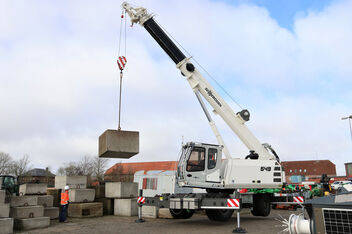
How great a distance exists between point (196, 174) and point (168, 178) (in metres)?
7.37

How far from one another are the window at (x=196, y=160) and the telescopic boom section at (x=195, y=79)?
2.57 metres

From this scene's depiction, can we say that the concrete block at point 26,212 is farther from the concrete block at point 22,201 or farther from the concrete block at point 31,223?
the concrete block at point 22,201

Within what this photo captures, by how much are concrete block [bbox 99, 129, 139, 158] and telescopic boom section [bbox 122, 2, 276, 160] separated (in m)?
3.51

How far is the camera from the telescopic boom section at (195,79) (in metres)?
12.7

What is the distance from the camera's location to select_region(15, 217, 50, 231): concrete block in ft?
34.0

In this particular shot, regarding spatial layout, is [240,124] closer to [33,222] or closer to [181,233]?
[181,233]

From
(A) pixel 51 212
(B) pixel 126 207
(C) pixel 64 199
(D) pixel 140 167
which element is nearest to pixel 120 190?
(B) pixel 126 207

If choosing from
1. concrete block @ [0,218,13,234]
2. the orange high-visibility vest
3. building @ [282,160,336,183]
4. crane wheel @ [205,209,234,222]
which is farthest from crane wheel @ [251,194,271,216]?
building @ [282,160,336,183]

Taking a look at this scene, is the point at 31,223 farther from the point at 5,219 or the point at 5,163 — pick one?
the point at 5,163

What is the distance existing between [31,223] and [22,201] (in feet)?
3.14

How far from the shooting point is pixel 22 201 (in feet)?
36.3

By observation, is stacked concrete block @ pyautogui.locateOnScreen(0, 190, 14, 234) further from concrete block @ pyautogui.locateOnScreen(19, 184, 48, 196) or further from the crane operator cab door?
the crane operator cab door

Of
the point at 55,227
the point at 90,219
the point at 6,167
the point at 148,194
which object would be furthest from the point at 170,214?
the point at 6,167

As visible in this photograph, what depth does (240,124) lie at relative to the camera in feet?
41.9
